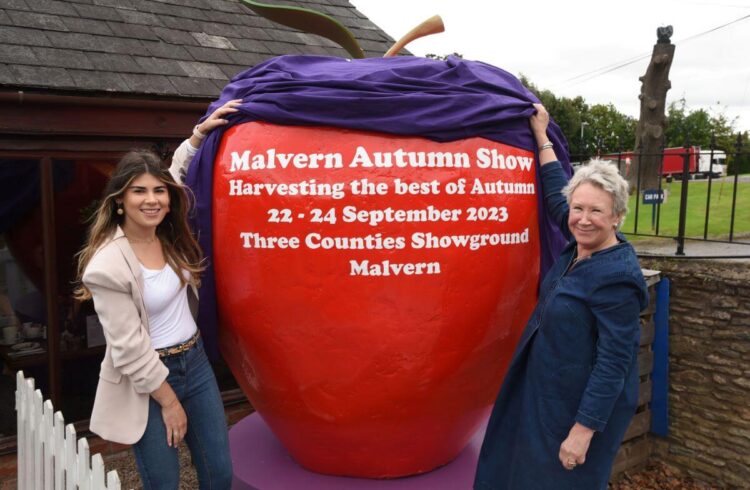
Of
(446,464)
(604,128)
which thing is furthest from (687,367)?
(604,128)

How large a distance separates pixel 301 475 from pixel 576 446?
4.43ft

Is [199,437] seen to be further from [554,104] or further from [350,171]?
[554,104]

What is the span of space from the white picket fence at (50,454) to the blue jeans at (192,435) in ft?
0.56

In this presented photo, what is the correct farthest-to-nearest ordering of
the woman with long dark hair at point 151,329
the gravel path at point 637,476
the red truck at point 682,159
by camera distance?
the red truck at point 682,159 < the gravel path at point 637,476 < the woman with long dark hair at point 151,329

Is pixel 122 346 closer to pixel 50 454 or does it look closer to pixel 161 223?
pixel 161 223

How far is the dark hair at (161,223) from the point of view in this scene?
2.30 metres

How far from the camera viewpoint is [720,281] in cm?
449

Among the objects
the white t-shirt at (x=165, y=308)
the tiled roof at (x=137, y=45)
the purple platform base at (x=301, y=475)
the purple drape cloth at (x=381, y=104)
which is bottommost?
the purple platform base at (x=301, y=475)

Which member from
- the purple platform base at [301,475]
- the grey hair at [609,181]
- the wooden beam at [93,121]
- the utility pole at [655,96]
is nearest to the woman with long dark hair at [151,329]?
the purple platform base at [301,475]

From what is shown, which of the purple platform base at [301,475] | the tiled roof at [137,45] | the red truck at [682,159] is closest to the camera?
the purple platform base at [301,475]

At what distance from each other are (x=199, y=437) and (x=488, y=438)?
1.10 meters

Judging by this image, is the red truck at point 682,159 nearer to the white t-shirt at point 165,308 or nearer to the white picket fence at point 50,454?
the white t-shirt at point 165,308

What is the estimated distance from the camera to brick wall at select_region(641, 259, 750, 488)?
14.7 feet

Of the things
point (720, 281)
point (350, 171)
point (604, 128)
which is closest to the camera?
point (350, 171)
